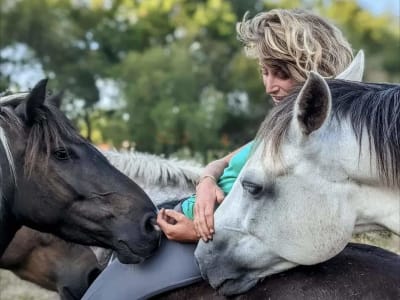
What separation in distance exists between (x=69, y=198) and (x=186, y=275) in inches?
30.2

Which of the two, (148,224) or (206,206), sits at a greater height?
(206,206)

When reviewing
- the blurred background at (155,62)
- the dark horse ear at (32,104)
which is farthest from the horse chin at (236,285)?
the blurred background at (155,62)

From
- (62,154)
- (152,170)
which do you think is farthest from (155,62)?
(62,154)

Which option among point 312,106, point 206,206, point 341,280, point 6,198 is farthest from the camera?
point 6,198

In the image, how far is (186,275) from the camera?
278 centimetres

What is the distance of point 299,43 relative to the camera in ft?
9.33

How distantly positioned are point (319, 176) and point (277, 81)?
641mm

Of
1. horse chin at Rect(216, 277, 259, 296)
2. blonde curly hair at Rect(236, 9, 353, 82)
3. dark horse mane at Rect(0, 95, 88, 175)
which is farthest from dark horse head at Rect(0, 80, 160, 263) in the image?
blonde curly hair at Rect(236, 9, 353, 82)

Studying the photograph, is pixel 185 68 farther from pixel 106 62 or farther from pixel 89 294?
pixel 89 294

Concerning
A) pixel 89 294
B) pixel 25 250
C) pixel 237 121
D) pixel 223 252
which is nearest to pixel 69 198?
pixel 89 294

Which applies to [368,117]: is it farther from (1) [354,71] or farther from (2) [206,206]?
(2) [206,206]

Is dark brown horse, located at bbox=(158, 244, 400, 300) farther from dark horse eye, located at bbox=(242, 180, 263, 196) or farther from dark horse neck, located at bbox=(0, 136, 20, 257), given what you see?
dark horse neck, located at bbox=(0, 136, 20, 257)

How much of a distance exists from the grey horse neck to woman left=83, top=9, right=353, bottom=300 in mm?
1358

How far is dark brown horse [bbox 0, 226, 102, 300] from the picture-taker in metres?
4.25
